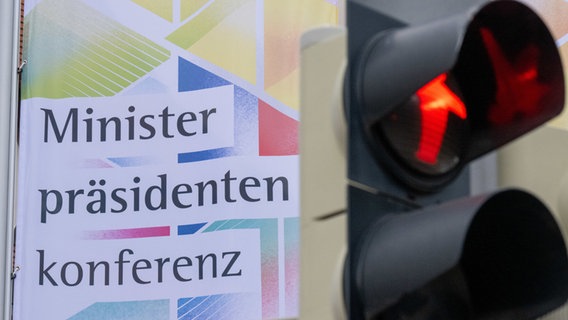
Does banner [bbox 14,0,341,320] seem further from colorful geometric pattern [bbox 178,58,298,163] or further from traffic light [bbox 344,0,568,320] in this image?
traffic light [bbox 344,0,568,320]

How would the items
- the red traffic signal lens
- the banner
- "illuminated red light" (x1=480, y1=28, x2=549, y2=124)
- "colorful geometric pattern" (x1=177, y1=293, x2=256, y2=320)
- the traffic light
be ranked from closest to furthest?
the traffic light → the red traffic signal lens → "illuminated red light" (x1=480, y1=28, x2=549, y2=124) → "colorful geometric pattern" (x1=177, y1=293, x2=256, y2=320) → the banner

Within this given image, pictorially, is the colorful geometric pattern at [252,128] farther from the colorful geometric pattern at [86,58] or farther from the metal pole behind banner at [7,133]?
the metal pole behind banner at [7,133]

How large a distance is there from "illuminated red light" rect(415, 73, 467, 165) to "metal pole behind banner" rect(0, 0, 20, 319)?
199 inches

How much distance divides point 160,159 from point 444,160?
497 centimetres

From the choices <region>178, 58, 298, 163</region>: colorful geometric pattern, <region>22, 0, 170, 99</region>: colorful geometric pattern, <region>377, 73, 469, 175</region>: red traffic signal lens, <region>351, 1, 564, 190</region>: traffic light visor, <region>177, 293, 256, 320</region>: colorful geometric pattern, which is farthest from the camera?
<region>22, 0, 170, 99</region>: colorful geometric pattern

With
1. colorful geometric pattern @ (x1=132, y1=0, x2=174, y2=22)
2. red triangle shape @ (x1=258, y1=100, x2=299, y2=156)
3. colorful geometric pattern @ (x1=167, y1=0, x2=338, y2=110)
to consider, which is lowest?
red triangle shape @ (x1=258, y1=100, x2=299, y2=156)

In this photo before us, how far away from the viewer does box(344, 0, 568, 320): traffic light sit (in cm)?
358

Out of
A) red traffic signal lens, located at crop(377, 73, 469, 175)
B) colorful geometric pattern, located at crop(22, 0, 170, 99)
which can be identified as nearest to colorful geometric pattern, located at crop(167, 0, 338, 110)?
colorful geometric pattern, located at crop(22, 0, 170, 99)

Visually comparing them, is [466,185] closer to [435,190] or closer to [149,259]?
[435,190]

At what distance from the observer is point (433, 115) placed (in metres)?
3.88

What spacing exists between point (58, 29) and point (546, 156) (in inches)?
201

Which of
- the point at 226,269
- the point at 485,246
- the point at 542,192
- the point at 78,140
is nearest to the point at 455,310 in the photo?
the point at 485,246

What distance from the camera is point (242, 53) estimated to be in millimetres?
→ 8953

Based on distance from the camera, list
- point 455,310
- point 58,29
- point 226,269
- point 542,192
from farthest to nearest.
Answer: point 58,29 → point 226,269 → point 542,192 → point 455,310
